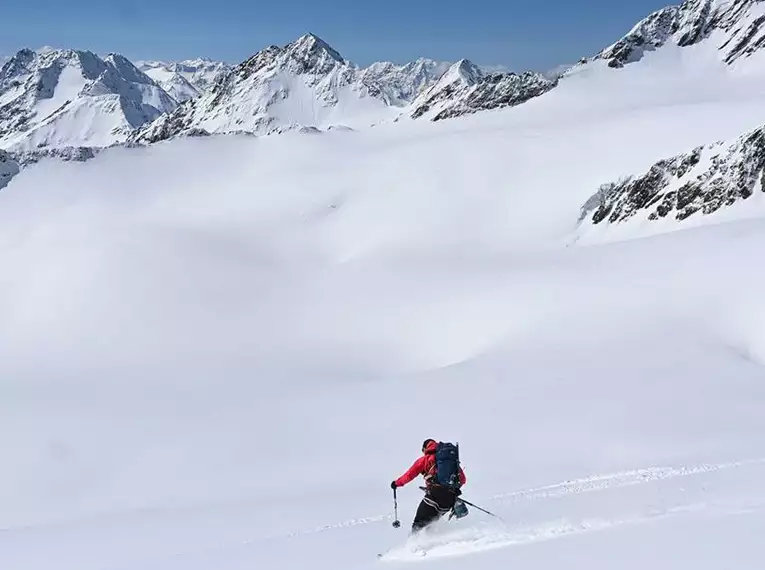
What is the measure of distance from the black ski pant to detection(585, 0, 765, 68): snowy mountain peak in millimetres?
152052

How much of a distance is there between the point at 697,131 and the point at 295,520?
9130cm

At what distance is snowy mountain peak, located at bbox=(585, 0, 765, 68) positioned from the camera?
14012cm

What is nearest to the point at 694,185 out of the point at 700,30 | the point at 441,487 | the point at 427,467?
the point at 427,467

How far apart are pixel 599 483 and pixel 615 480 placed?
309mm

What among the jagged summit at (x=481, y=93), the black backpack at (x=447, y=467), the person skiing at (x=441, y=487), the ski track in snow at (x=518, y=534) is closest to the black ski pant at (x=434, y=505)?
the person skiing at (x=441, y=487)

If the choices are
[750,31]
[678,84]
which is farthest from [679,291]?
[750,31]

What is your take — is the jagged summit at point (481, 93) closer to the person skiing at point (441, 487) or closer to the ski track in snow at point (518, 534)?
the person skiing at point (441, 487)

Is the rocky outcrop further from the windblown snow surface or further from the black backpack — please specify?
the black backpack

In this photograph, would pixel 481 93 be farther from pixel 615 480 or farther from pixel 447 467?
pixel 447 467

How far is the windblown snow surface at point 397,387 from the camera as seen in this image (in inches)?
449

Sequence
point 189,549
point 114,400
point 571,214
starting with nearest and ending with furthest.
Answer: point 189,549, point 114,400, point 571,214

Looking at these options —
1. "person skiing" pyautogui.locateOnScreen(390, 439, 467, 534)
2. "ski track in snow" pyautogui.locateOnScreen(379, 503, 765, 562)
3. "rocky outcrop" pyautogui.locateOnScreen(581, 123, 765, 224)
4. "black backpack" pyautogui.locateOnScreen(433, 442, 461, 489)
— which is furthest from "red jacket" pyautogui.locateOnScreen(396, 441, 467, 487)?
"rocky outcrop" pyautogui.locateOnScreen(581, 123, 765, 224)

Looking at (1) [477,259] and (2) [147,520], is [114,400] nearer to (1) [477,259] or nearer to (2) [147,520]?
(2) [147,520]

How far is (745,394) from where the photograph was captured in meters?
18.5
